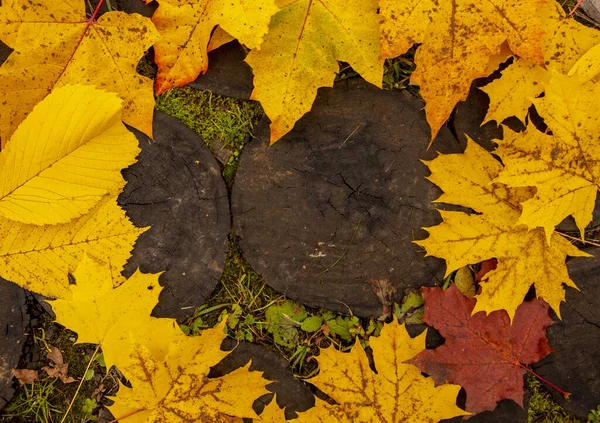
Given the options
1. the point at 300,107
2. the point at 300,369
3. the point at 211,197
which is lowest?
the point at 300,369

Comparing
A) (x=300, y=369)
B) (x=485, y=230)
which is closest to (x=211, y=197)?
(x=300, y=369)

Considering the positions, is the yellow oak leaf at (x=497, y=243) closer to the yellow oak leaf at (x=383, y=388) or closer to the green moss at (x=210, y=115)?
the yellow oak leaf at (x=383, y=388)

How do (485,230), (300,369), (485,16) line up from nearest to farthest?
(485,16) → (485,230) → (300,369)

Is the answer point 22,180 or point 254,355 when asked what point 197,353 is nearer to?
point 254,355

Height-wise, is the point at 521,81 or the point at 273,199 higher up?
the point at 521,81

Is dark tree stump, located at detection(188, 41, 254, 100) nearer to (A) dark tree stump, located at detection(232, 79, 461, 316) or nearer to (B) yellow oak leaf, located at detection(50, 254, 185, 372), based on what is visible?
(A) dark tree stump, located at detection(232, 79, 461, 316)

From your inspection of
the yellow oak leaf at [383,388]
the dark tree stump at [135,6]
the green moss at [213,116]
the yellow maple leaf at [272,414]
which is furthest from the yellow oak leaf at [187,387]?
the dark tree stump at [135,6]

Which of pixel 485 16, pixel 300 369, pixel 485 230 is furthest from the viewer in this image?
pixel 300 369
